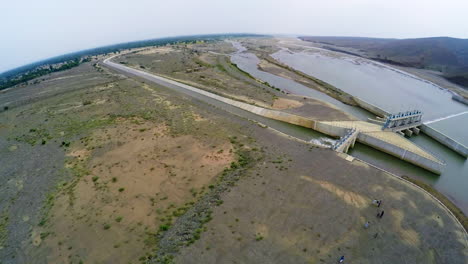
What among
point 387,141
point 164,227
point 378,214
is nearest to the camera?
point 164,227

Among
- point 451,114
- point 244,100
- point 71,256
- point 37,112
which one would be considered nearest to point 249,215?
point 71,256

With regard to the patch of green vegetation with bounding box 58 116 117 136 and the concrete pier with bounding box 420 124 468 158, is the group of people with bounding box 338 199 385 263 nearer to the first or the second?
the concrete pier with bounding box 420 124 468 158

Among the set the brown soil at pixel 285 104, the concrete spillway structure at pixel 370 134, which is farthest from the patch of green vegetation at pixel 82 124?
the brown soil at pixel 285 104

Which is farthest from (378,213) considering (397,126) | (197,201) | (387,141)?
(397,126)

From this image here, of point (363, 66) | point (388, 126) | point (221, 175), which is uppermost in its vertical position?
point (221, 175)

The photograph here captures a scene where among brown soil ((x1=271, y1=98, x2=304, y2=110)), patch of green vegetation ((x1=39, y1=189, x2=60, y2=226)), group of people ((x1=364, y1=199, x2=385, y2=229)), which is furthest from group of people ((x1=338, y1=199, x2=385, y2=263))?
brown soil ((x1=271, y1=98, x2=304, y2=110))

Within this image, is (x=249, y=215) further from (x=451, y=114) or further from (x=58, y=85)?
(x=58, y=85)

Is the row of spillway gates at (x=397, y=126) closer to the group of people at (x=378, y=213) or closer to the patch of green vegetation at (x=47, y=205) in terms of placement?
the group of people at (x=378, y=213)

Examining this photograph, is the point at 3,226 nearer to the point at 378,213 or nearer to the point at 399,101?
the point at 378,213
